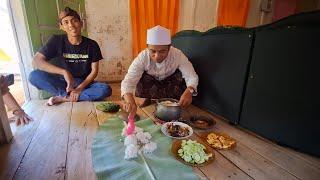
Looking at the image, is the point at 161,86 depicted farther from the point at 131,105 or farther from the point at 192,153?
the point at 192,153

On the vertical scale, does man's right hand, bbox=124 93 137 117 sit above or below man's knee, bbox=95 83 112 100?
above

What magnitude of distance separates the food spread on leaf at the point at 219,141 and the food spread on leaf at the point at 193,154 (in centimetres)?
14

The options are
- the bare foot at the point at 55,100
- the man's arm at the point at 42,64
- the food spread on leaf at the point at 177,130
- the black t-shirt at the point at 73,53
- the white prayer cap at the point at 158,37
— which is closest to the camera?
the food spread on leaf at the point at 177,130

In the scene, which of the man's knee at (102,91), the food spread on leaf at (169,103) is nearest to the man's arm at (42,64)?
the man's knee at (102,91)

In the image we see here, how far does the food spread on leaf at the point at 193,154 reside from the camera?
3.17ft

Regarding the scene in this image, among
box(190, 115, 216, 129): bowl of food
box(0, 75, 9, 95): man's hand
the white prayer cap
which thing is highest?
the white prayer cap

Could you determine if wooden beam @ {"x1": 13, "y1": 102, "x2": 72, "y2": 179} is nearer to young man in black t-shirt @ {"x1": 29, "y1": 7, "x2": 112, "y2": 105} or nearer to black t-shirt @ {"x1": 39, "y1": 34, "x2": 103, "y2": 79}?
young man in black t-shirt @ {"x1": 29, "y1": 7, "x2": 112, "y2": 105}

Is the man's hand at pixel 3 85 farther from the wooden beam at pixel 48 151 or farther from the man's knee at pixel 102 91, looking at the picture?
the man's knee at pixel 102 91

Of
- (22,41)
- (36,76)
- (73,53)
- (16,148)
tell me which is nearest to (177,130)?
(16,148)

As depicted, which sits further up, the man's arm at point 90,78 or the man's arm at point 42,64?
the man's arm at point 42,64

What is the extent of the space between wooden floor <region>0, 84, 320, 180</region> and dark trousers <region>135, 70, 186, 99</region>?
0.45m

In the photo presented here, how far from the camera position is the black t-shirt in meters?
1.89

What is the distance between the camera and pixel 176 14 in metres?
Result: 2.89

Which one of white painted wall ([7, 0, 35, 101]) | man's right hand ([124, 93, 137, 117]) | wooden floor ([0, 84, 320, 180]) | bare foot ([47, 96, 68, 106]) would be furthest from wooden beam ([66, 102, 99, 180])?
white painted wall ([7, 0, 35, 101])
